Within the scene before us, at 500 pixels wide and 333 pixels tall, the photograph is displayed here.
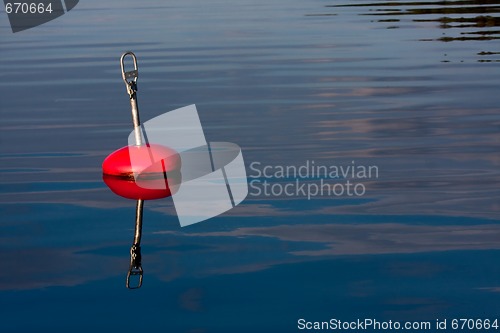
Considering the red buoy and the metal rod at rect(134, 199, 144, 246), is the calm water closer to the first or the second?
the metal rod at rect(134, 199, 144, 246)

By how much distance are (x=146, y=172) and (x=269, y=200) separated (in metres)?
0.85

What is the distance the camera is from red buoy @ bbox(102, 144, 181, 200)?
755 centimetres

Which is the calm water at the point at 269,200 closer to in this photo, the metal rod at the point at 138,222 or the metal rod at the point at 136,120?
the metal rod at the point at 138,222

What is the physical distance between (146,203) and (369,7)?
22903 millimetres

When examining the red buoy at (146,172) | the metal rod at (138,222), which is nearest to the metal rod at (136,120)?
the red buoy at (146,172)

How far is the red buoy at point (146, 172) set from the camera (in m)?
7.55

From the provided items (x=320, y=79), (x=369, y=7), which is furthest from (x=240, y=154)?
(x=369, y=7)

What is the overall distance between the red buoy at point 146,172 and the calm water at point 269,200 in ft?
0.63

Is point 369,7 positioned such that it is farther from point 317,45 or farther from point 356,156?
point 356,156

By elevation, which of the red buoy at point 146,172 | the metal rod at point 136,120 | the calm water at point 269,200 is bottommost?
the calm water at point 269,200

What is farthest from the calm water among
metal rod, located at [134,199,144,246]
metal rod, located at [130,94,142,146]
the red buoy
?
metal rod, located at [130,94,142,146]

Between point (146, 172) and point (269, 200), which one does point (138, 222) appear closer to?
point (146, 172)

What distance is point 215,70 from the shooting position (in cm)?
1533

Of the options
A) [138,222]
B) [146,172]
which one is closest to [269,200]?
[146,172]
